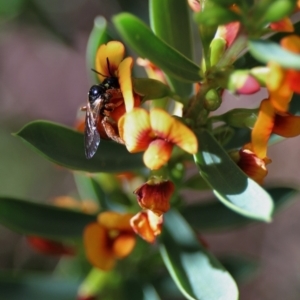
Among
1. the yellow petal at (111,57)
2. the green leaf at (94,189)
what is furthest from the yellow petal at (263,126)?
the green leaf at (94,189)

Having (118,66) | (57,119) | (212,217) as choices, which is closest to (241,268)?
(212,217)

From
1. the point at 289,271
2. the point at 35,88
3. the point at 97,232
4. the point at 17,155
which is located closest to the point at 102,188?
the point at 97,232

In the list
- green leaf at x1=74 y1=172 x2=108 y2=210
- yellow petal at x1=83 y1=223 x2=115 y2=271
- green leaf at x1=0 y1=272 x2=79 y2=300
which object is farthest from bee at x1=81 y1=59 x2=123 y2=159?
green leaf at x1=0 y1=272 x2=79 y2=300

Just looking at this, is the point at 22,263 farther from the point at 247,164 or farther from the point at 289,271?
the point at 247,164

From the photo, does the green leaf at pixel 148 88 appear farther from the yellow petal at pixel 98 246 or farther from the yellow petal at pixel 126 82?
the yellow petal at pixel 98 246

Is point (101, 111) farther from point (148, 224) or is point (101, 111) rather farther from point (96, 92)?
point (148, 224)

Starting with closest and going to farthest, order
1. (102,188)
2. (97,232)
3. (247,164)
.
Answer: (247,164) → (97,232) → (102,188)
